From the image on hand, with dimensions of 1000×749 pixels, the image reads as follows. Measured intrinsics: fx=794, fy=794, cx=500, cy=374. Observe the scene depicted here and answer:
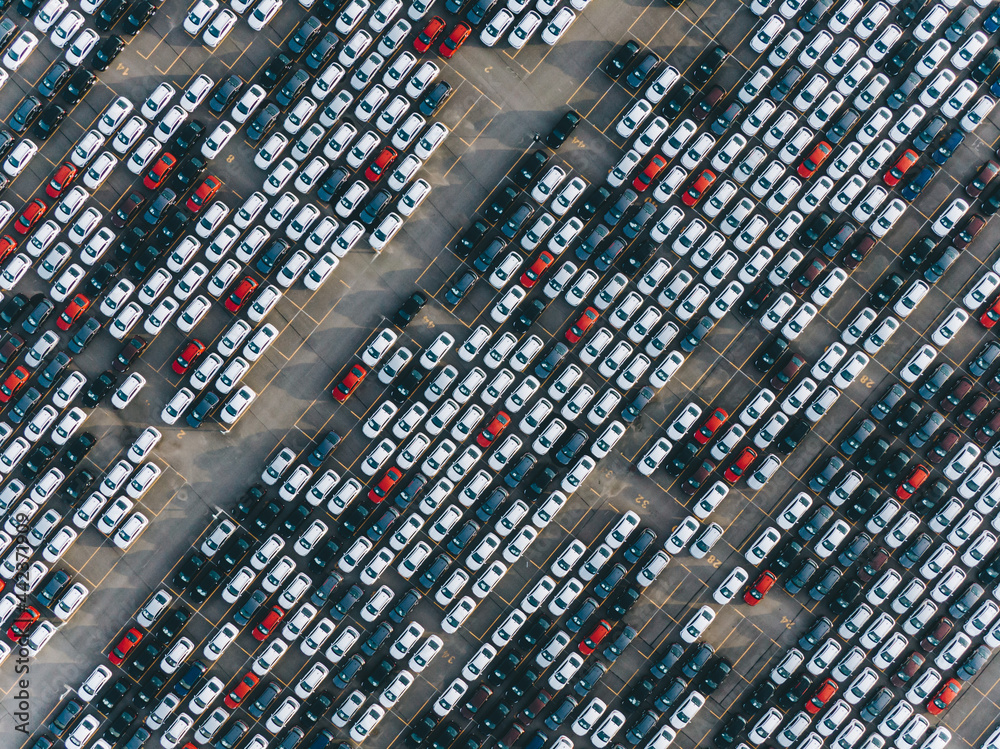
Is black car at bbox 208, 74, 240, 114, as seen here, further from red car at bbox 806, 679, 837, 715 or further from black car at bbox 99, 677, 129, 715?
red car at bbox 806, 679, 837, 715

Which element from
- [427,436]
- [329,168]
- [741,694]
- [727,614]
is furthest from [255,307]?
[741,694]

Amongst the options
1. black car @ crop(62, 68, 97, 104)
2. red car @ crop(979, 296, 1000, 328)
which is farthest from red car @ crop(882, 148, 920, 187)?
black car @ crop(62, 68, 97, 104)

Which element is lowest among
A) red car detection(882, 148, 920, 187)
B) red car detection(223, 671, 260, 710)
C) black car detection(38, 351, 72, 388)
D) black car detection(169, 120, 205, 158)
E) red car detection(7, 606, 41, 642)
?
red car detection(7, 606, 41, 642)

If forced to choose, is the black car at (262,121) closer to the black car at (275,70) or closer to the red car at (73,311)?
the black car at (275,70)

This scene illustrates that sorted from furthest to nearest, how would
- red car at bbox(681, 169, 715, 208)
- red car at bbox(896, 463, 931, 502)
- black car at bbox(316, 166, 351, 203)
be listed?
red car at bbox(896, 463, 931, 502)
red car at bbox(681, 169, 715, 208)
black car at bbox(316, 166, 351, 203)

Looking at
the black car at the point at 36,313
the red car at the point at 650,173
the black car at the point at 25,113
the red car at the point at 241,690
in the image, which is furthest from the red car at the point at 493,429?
the black car at the point at 25,113

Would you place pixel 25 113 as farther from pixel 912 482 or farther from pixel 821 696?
pixel 821 696
